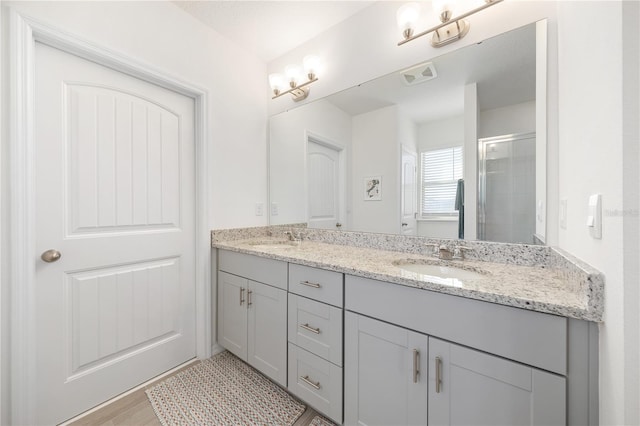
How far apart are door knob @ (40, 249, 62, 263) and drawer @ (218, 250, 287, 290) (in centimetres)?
84

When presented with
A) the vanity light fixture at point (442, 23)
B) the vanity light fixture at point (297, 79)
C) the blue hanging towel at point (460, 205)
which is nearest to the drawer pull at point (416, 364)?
the blue hanging towel at point (460, 205)

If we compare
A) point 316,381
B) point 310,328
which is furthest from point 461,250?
point 316,381

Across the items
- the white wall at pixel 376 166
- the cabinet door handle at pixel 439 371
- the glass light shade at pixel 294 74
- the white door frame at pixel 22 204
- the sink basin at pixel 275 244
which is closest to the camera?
the cabinet door handle at pixel 439 371

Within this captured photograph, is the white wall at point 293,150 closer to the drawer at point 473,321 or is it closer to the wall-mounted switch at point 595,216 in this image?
the drawer at point 473,321

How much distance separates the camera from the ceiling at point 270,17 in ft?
5.46

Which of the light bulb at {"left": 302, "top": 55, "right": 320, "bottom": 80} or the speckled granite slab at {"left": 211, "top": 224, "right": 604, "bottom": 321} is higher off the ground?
the light bulb at {"left": 302, "top": 55, "right": 320, "bottom": 80}

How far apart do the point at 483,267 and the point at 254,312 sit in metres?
1.30

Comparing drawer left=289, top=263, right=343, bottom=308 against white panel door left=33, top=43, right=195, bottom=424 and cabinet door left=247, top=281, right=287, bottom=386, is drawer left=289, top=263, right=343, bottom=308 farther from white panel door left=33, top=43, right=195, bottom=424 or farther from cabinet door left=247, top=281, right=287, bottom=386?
white panel door left=33, top=43, right=195, bottom=424

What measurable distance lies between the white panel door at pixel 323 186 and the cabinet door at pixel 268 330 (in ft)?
2.41

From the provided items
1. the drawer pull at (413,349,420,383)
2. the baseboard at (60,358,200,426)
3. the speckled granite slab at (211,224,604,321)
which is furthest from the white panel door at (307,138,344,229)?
the baseboard at (60,358,200,426)

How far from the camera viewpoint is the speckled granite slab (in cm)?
71

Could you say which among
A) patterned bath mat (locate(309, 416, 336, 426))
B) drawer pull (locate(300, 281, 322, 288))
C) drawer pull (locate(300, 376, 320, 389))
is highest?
drawer pull (locate(300, 281, 322, 288))

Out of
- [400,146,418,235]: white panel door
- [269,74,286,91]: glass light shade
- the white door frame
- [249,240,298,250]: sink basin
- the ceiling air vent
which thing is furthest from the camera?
[269,74,286,91]: glass light shade

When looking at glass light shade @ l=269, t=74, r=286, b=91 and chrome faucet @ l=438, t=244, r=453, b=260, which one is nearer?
chrome faucet @ l=438, t=244, r=453, b=260
